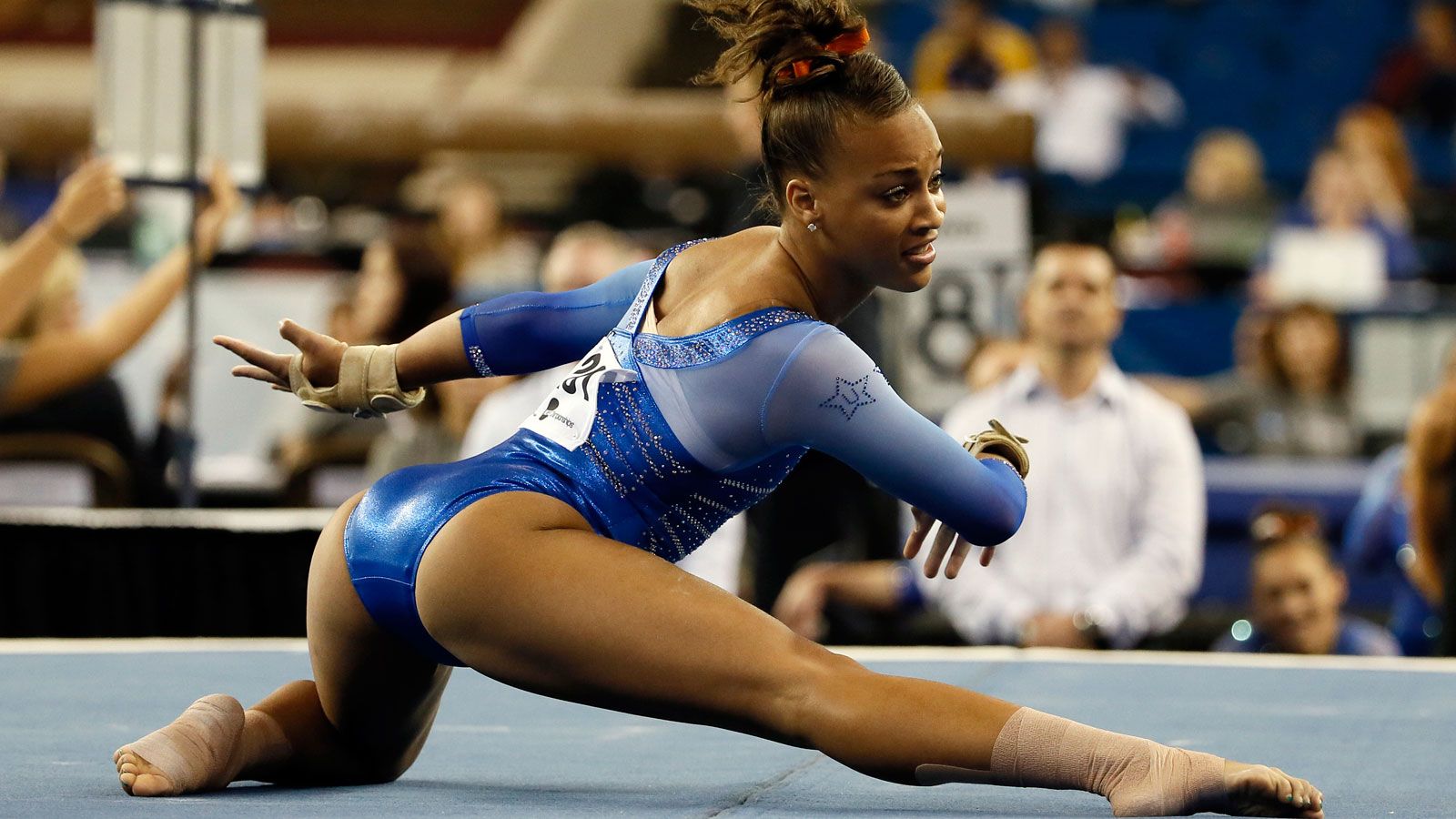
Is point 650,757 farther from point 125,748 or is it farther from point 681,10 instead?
point 681,10

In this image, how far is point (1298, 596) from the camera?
5125mm

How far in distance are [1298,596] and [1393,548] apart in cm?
58

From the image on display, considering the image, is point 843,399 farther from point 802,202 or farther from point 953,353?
point 953,353

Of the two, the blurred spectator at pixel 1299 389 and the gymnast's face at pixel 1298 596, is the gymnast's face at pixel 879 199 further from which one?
the blurred spectator at pixel 1299 389

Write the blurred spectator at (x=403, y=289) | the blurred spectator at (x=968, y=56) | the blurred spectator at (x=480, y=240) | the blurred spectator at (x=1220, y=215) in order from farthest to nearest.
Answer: the blurred spectator at (x=968, y=56) → the blurred spectator at (x=1220, y=215) → the blurred spectator at (x=480, y=240) → the blurred spectator at (x=403, y=289)

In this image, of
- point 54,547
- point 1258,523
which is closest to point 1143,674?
point 1258,523

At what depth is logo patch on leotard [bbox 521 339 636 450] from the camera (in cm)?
247

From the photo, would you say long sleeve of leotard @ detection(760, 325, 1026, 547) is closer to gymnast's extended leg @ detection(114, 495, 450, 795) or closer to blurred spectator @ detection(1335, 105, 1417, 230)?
gymnast's extended leg @ detection(114, 495, 450, 795)

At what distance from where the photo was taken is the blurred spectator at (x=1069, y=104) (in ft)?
35.9

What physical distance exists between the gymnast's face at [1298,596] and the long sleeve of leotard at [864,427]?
3.01 m

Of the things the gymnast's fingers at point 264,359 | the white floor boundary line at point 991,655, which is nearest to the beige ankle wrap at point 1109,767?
the gymnast's fingers at point 264,359

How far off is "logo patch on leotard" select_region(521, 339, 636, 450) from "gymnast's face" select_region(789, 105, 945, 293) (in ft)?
1.04

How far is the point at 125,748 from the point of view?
2539 mm

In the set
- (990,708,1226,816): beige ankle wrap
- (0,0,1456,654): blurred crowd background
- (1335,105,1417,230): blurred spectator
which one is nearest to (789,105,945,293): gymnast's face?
(990,708,1226,816): beige ankle wrap
